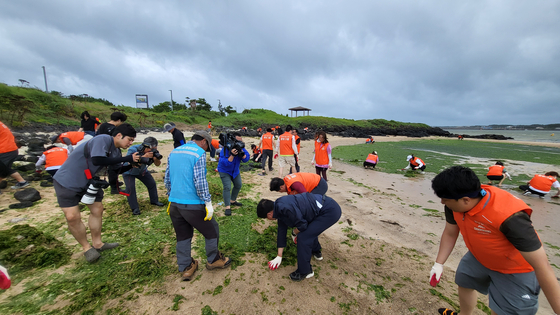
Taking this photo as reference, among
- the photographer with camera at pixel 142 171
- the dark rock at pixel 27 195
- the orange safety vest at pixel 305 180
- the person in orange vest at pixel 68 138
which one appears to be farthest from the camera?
the person in orange vest at pixel 68 138

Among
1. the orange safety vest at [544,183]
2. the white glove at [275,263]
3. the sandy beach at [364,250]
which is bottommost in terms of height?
the sandy beach at [364,250]

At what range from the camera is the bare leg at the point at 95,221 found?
304 cm

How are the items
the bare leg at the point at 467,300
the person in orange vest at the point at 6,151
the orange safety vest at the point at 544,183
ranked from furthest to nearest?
the orange safety vest at the point at 544,183, the person in orange vest at the point at 6,151, the bare leg at the point at 467,300

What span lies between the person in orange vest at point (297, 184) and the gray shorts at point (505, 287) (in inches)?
81.6

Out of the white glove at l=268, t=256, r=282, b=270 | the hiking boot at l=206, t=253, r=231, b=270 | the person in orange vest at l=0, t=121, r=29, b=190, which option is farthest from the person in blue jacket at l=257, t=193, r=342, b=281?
the person in orange vest at l=0, t=121, r=29, b=190

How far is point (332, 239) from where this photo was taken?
3.97 m

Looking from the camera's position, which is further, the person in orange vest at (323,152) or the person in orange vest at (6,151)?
the person in orange vest at (323,152)

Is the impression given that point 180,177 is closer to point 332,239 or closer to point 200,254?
point 200,254

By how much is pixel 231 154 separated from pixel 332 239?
8.93ft

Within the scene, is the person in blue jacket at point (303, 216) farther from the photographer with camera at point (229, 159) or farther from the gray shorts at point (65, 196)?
the gray shorts at point (65, 196)

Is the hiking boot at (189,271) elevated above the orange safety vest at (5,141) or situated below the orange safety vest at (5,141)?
below

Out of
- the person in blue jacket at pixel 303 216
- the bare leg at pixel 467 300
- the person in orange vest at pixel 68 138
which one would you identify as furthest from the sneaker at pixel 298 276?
the person in orange vest at pixel 68 138

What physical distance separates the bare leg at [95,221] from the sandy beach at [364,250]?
28 cm

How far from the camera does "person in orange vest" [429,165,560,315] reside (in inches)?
59.1
